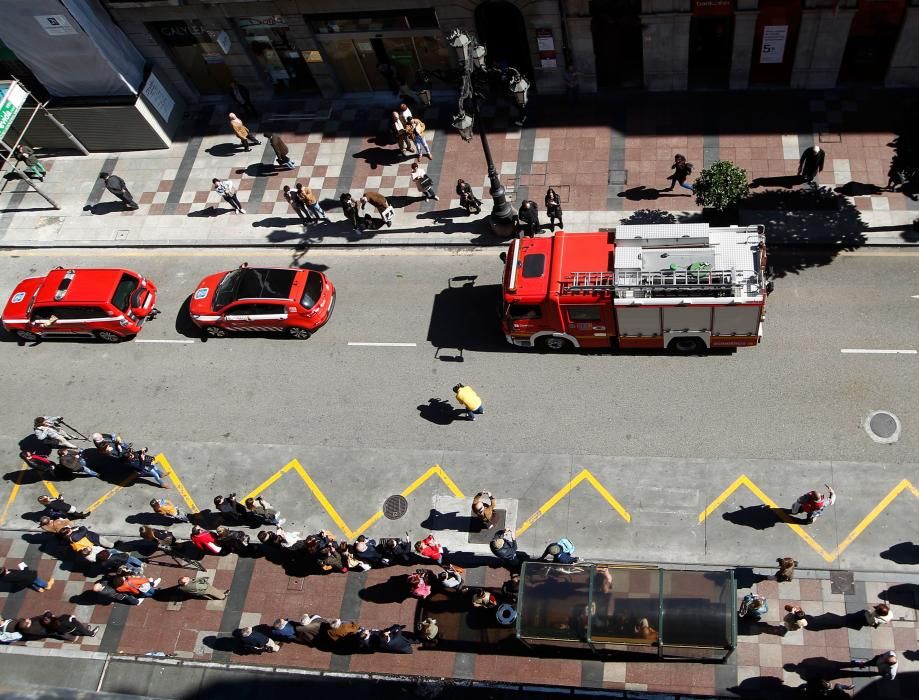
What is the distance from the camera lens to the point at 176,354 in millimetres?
22500

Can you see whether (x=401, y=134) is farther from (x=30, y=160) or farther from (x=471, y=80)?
(x=30, y=160)

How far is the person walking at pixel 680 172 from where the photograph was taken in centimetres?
2193

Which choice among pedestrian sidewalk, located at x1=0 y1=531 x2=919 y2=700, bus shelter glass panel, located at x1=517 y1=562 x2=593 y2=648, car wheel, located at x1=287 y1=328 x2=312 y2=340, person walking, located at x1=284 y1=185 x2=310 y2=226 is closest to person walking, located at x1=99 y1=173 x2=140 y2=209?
person walking, located at x1=284 y1=185 x2=310 y2=226

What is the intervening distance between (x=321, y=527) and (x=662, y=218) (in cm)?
1364

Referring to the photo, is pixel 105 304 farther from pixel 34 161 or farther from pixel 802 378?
pixel 802 378

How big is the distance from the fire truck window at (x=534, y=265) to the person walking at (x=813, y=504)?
8.15 metres

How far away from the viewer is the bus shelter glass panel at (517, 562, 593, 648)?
1503cm

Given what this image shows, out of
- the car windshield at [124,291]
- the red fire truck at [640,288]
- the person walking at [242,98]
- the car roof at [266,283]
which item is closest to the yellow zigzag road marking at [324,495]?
the red fire truck at [640,288]

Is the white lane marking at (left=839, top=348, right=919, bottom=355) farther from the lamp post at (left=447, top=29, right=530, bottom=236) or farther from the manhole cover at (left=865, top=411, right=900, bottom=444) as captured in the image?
the lamp post at (left=447, top=29, right=530, bottom=236)

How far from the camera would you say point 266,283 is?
21.7 meters

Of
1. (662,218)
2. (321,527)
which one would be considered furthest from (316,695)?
(662,218)

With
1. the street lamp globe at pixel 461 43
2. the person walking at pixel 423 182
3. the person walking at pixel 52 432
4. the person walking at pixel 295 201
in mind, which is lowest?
the person walking at pixel 52 432

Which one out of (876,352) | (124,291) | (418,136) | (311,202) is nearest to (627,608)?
(876,352)

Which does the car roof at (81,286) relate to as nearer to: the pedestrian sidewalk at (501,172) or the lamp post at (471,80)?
the pedestrian sidewalk at (501,172)
